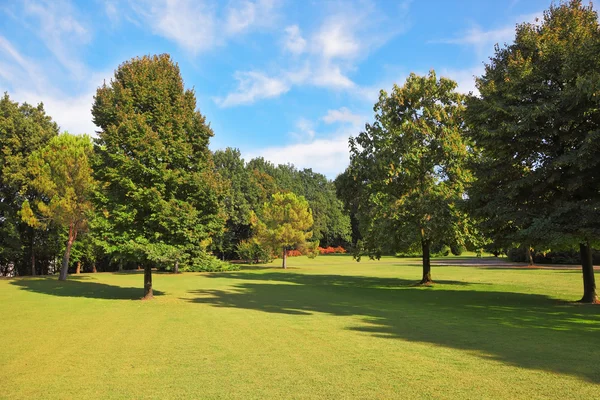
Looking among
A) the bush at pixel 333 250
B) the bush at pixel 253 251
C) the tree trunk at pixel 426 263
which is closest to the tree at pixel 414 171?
the tree trunk at pixel 426 263

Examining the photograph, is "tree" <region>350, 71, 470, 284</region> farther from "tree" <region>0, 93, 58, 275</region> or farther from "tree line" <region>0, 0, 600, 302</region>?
"tree" <region>0, 93, 58, 275</region>

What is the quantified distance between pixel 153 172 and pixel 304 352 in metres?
13.0

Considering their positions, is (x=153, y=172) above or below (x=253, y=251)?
above

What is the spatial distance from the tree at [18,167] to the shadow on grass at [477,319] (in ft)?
90.2

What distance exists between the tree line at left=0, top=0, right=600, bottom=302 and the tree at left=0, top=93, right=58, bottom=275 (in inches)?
179

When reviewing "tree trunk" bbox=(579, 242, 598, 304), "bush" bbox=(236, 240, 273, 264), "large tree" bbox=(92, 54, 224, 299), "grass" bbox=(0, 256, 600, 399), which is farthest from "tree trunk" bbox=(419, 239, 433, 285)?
"bush" bbox=(236, 240, 273, 264)

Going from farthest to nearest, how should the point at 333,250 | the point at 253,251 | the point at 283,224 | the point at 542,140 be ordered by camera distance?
the point at 333,250 → the point at 253,251 → the point at 283,224 → the point at 542,140

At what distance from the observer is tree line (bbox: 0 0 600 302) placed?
14.0m

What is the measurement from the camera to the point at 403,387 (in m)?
5.74

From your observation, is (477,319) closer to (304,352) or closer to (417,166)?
(304,352)

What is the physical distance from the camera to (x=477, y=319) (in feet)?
40.2

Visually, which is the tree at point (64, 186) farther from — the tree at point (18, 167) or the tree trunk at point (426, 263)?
the tree trunk at point (426, 263)

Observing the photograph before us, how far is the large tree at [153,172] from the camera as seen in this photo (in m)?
18.3

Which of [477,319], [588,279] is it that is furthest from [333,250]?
[477,319]
